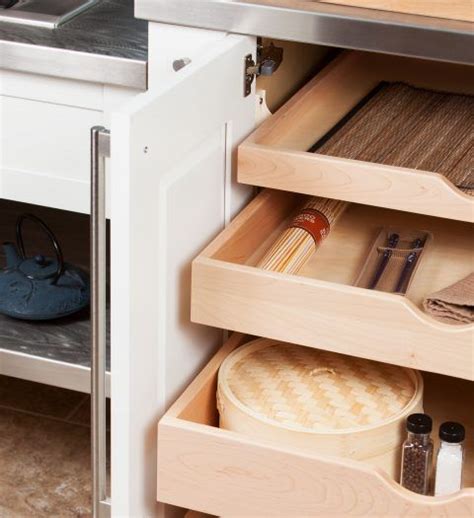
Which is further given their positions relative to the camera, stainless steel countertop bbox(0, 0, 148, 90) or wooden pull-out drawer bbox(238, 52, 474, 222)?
stainless steel countertop bbox(0, 0, 148, 90)

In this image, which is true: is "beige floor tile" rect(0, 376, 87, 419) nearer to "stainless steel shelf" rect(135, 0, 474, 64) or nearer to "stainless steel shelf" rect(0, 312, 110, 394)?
"stainless steel shelf" rect(0, 312, 110, 394)

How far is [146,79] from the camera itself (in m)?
1.72

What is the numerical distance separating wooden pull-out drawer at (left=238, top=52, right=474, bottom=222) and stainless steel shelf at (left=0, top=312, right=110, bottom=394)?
0.43 metres

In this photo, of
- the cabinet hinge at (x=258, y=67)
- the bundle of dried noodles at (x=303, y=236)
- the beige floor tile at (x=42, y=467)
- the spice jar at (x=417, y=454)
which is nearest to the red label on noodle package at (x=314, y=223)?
the bundle of dried noodles at (x=303, y=236)

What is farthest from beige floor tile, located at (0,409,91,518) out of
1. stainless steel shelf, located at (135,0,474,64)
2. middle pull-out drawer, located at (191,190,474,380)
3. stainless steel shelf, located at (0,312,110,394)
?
stainless steel shelf, located at (135,0,474,64)

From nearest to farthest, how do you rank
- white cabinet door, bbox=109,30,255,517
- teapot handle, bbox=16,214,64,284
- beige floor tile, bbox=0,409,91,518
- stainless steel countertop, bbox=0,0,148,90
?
white cabinet door, bbox=109,30,255,517, stainless steel countertop, bbox=0,0,148,90, teapot handle, bbox=16,214,64,284, beige floor tile, bbox=0,409,91,518

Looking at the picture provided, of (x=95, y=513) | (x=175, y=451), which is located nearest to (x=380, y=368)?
(x=175, y=451)

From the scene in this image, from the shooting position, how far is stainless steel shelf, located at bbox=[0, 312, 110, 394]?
1.85 meters

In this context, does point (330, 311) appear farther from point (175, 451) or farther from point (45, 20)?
point (45, 20)

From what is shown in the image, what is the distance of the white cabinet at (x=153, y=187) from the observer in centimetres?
138

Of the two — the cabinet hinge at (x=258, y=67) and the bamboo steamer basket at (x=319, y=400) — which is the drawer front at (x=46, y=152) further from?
the bamboo steamer basket at (x=319, y=400)

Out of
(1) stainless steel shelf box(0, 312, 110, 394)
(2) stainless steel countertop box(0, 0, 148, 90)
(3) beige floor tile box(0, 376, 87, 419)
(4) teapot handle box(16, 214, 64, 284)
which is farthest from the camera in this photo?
(3) beige floor tile box(0, 376, 87, 419)

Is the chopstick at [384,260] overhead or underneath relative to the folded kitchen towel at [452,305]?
underneath

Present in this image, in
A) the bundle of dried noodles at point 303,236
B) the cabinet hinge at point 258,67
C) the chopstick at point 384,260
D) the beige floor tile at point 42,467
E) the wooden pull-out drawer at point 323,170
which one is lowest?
the beige floor tile at point 42,467
